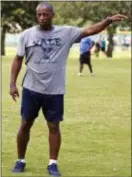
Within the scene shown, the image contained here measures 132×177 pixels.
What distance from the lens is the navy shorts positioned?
21.1ft

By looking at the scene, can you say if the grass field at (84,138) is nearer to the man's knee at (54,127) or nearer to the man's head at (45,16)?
the man's knee at (54,127)

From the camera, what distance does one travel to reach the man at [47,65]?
248 inches

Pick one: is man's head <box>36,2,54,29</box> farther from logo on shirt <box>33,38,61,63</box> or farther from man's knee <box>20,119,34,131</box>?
man's knee <box>20,119,34,131</box>

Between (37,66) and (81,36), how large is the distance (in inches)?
22.9

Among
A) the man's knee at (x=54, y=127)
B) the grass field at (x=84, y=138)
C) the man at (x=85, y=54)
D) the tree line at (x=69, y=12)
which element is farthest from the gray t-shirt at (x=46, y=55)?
the tree line at (x=69, y=12)

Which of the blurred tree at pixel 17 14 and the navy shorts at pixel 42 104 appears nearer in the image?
the navy shorts at pixel 42 104

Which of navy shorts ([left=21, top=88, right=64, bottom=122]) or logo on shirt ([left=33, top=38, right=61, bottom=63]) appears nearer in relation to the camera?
logo on shirt ([left=33, top=38, right=61, bottom=63])

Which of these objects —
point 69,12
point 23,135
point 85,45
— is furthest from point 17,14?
point 23,135

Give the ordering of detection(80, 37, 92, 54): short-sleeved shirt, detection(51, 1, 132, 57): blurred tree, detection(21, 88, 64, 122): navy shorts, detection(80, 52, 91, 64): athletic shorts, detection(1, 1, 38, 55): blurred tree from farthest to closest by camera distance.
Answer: detection(1, 1, 38, 55): blurred tree < detection(51, 1, 132, 57): blurred tree < detection(80, 37, 92, 54): short-sleeved shirt < detection(80, 52, 91, 64): athletic shorts < detection(21, 88, 64, 122): navy shorts

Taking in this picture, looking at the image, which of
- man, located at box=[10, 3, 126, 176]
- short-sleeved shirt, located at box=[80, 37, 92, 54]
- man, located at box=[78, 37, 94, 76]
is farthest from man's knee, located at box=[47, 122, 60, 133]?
short-sleeved shirt, located at box=[80, 37, 92, 54]

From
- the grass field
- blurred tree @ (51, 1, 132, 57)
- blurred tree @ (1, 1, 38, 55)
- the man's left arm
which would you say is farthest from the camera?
blurred tree @ (1, 1, 38, 55)

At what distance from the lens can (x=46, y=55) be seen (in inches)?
248

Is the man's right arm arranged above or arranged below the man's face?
below

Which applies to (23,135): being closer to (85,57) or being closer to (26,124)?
(26,124)
